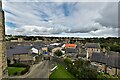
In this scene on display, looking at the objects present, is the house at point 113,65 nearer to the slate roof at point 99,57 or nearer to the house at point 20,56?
the slate roof at point 99,57

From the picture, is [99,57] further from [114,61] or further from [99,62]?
[114,61]

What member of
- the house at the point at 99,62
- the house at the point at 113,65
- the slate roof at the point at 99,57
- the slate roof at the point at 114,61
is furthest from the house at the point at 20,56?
the slate roof at the point at 114,61

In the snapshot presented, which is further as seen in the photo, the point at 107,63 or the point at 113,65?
the point at 107,63

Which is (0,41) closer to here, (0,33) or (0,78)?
(0,33)

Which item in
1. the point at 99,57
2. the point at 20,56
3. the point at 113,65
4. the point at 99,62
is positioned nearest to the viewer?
the point at 113,65

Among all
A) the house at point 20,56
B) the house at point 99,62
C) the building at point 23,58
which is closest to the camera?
the house at point 99,62

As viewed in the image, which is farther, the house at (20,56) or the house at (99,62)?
the house at (20,56)

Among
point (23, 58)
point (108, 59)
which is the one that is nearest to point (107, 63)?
point (108, 59)

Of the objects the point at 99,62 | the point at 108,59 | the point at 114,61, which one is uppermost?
the point at 108,59
